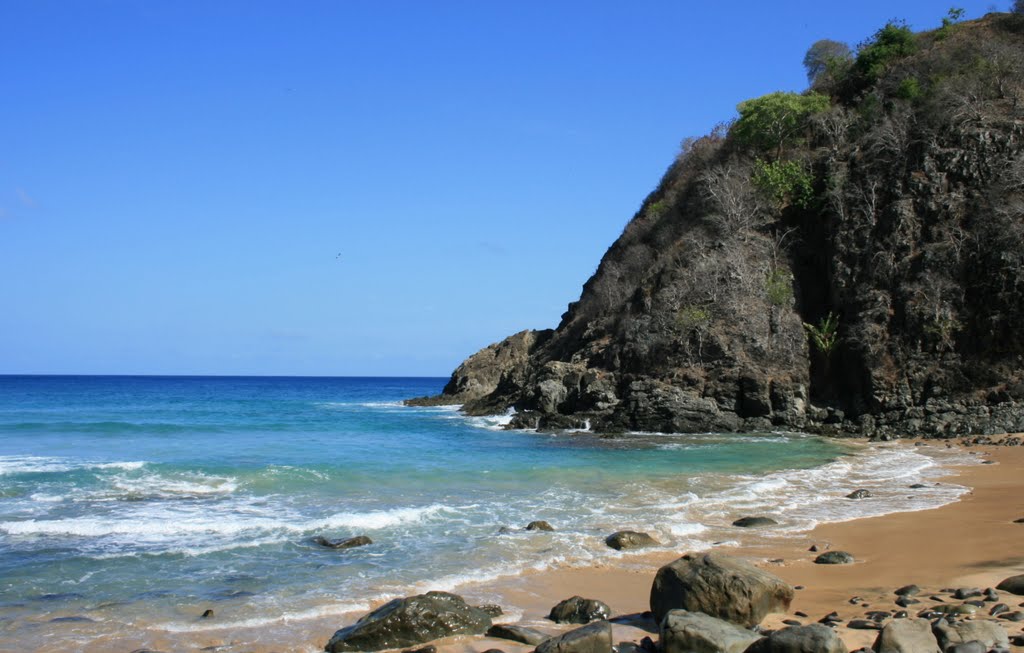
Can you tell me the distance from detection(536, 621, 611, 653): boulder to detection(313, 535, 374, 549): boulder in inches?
247

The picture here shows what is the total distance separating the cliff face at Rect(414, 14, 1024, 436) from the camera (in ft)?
115

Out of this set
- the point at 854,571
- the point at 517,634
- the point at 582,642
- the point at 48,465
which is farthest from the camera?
the point at 48,465

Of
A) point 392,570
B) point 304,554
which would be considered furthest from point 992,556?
point 304,554

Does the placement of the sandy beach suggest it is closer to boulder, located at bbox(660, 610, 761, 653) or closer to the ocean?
the ocean

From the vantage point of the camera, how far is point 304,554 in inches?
510

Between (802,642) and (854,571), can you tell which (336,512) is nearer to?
(854,571)

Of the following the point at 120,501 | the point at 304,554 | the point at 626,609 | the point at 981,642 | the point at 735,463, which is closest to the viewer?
the point at 981,642

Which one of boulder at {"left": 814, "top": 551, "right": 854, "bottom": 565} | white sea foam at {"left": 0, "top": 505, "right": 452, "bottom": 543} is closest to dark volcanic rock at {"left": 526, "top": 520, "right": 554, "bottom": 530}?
white sea foam at {"left": 0, "top": 505, "right": 452, "bottom": 543}

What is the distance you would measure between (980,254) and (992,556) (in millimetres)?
29061

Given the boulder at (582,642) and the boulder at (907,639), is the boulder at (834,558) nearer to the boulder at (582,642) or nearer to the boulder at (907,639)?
the boulder at (907,639)

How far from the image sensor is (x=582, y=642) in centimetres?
779

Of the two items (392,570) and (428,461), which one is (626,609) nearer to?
(392,570)

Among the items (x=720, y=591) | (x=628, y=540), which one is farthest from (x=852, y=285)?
(x=720, y=591)

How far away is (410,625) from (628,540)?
534 centimetres
